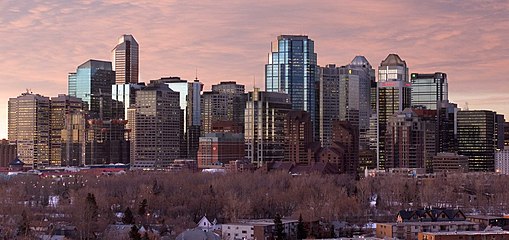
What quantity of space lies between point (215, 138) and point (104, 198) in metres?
51.6

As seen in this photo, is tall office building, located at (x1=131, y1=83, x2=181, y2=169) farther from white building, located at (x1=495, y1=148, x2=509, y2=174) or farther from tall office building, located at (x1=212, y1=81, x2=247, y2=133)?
white building, located at (x1=495, y1=148, x2=509, y2=174)

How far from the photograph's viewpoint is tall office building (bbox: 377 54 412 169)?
13812 cm

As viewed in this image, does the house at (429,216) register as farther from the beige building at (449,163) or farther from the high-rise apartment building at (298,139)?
the beige building at (449,163)

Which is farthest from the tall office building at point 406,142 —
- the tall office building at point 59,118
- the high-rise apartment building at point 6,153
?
the high-rise apartment building at point 6,153

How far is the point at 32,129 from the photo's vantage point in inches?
5354

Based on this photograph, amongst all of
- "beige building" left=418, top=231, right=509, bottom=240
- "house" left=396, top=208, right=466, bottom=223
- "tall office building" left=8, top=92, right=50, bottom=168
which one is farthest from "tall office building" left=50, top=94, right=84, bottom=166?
"beige building" left=418, top=231, right=509, bottom=240

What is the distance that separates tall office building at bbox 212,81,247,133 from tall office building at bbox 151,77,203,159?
3.55 metres

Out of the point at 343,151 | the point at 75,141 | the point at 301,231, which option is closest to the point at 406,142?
the point at 343,151

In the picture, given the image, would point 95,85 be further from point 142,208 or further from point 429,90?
point 142,208

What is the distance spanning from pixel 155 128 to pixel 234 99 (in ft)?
60.2

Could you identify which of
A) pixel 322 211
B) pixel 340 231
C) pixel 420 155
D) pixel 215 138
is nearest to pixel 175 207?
pixel 322 211

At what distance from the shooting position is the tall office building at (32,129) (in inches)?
5295

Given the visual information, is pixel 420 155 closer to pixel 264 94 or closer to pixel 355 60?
pixel 264 94

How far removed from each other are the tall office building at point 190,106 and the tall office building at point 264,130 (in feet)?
79.9
